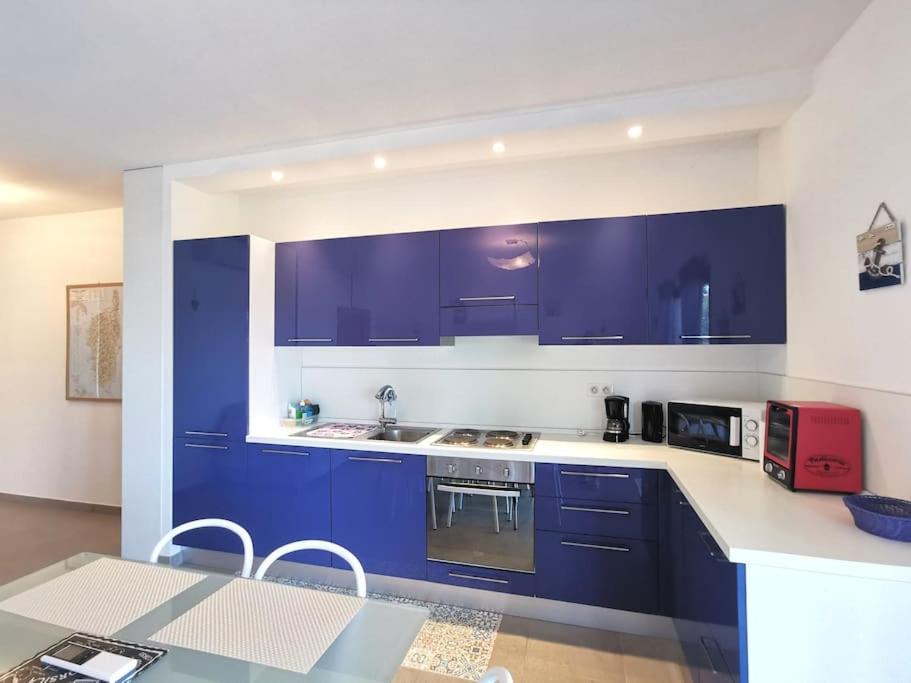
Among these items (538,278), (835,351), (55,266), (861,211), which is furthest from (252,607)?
(55,266)

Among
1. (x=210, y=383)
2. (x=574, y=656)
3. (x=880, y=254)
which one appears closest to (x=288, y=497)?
(x=210, y=383)

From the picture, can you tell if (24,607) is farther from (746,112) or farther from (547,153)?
(746,112)

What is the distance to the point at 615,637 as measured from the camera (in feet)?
7.08

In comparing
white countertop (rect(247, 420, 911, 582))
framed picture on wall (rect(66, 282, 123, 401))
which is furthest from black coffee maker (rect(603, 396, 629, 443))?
framed picture on wall (rect(66, 282, 123, 401))

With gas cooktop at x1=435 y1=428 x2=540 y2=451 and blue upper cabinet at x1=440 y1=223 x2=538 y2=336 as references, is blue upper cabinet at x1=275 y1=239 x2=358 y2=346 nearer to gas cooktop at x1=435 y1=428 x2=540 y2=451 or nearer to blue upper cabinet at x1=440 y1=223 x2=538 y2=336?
blue upper cabinet at x1=440 y1=223 x2=538 y2=336

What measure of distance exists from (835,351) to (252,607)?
2.30 meters

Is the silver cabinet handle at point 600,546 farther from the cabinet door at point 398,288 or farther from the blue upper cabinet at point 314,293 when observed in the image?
the blue upper cabinet at point 314,293

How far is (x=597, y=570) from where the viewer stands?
7.06 feet

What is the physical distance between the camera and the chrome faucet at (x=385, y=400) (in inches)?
116

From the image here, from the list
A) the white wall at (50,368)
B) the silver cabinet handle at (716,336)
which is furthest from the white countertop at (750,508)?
the white wall at (50,368)

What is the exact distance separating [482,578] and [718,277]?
6.73 ft

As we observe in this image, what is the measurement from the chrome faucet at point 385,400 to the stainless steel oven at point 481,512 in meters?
0.69

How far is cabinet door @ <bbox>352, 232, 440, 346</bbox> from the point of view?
8.64 ft

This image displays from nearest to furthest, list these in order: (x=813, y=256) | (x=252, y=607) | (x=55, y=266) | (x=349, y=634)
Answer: (x=349, y=634), (x=252, y=607), (x=813, y=256), (x=55, y=266)
